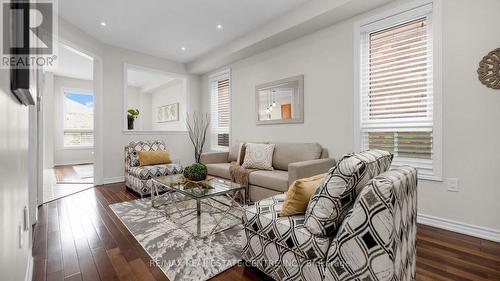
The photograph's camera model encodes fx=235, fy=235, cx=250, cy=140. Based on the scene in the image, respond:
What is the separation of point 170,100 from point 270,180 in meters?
5.43

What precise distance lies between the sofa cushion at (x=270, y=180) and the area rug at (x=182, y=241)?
0.65 meters

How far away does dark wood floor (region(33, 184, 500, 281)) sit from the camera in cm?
168

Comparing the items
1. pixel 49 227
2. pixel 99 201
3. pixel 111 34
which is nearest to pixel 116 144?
pixel 99 201

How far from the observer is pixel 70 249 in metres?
2.05

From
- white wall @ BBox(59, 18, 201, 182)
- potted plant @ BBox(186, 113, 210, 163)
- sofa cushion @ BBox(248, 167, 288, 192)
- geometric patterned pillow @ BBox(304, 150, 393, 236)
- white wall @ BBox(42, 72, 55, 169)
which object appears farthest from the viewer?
white wall @ BBox(42, 72, 55, 169)

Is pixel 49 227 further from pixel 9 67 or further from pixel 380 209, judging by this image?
pixel 380 209

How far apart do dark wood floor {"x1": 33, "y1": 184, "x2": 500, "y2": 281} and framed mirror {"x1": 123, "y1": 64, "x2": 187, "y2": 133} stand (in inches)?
144

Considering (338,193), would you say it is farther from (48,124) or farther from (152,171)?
(48,124)

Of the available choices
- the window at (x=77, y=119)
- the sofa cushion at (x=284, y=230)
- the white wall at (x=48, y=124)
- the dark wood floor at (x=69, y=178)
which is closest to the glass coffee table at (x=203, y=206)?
the sofa cushion at (x=284, y=230)

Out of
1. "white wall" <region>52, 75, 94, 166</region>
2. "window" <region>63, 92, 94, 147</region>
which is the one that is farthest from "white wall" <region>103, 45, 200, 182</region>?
"window" <region>63, 92, 94, 147</region>

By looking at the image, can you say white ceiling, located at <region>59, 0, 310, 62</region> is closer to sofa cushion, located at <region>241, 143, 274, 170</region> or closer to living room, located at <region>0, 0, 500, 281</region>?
living room, located at <region>0, 0, 500, 281</region>

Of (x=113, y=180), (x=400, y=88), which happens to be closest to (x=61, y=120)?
(x=113, y=180)

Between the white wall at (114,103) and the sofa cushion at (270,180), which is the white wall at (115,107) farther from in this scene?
the sofa cushion at (270,180)

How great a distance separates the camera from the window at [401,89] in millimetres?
2523
